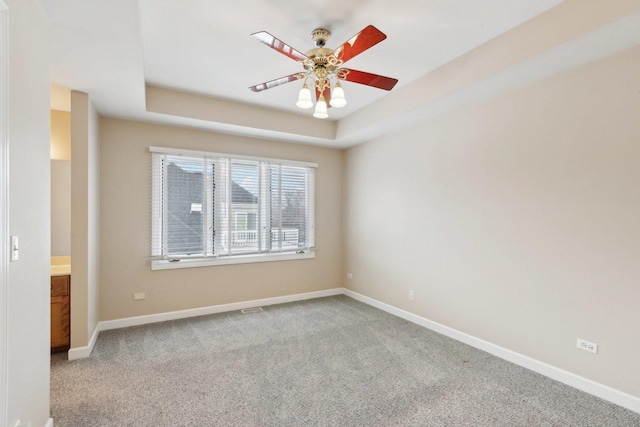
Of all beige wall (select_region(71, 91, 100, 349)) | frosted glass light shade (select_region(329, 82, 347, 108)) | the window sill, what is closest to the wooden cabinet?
beige wall (select_region(71, 91, 100, 349))

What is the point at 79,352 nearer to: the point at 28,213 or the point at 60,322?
the point at 60,322

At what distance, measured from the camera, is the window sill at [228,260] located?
411 cm

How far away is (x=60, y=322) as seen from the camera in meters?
3.09

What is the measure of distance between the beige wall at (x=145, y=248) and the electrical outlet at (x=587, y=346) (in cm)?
355

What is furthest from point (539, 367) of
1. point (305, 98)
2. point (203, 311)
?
point (203, 311)

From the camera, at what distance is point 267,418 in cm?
218

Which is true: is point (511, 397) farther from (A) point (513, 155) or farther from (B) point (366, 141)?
(B) point (366, 141)

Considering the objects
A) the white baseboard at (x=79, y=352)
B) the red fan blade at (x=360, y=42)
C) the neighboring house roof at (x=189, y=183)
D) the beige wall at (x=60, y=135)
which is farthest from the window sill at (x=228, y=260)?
the red fan blade at (x=360, y=42)

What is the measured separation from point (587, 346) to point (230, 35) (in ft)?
12.5

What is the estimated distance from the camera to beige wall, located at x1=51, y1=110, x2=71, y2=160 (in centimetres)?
369

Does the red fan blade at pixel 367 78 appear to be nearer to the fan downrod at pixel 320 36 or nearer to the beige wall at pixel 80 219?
the fan downrod at pixel 320 36

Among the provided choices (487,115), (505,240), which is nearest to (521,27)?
(487,115)

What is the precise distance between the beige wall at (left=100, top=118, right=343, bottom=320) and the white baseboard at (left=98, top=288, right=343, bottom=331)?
0.06 m

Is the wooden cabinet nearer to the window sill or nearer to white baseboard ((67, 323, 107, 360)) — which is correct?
white baseboard ((67, 323, 107, 360))
